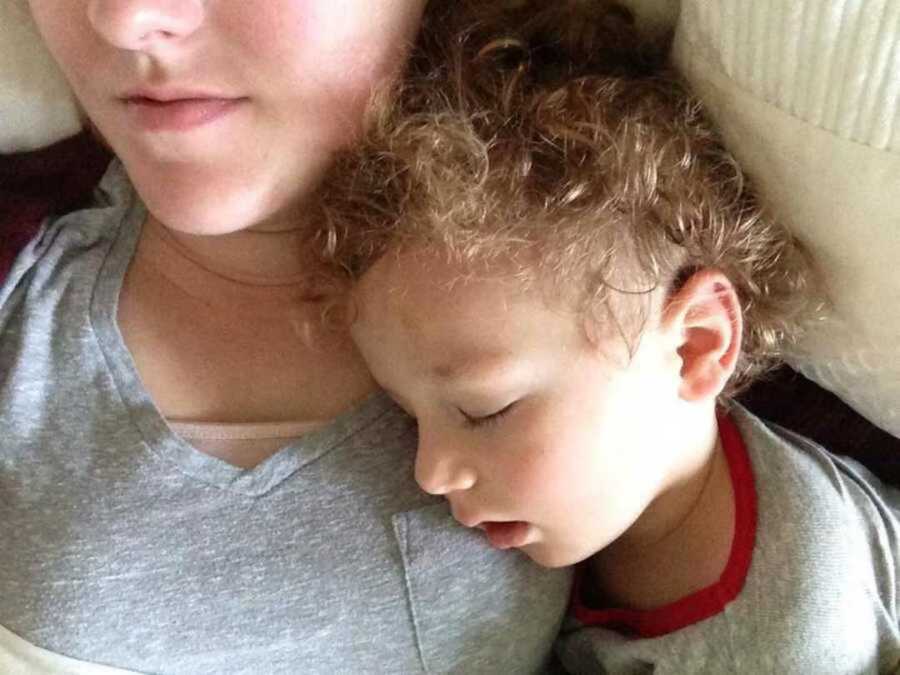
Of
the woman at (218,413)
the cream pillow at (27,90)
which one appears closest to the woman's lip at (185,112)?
the woman at (218,413)

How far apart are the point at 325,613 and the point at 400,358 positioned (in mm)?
202

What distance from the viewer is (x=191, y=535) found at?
785mm

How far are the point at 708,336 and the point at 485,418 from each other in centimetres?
18

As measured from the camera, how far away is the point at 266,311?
887mm

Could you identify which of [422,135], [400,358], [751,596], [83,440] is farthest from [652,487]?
[83,440]

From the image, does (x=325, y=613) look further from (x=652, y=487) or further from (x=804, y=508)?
(x=804, y=508)

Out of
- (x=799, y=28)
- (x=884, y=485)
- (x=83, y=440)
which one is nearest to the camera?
(x=799, y=28)

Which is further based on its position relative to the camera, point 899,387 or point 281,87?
point 899,387

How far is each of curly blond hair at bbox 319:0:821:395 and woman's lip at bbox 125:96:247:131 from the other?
4.3 inches

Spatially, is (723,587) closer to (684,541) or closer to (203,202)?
(684,541)

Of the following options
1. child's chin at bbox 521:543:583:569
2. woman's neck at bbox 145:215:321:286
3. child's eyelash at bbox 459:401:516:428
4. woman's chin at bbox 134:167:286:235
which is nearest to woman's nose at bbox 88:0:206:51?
woman's chin at bbox 134:167:286:235

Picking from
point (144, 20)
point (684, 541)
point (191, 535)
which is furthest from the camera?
point (684, 541)

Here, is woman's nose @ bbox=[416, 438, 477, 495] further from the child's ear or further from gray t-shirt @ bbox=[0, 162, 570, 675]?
the child's ear

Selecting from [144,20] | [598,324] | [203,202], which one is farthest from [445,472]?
[144,20]
